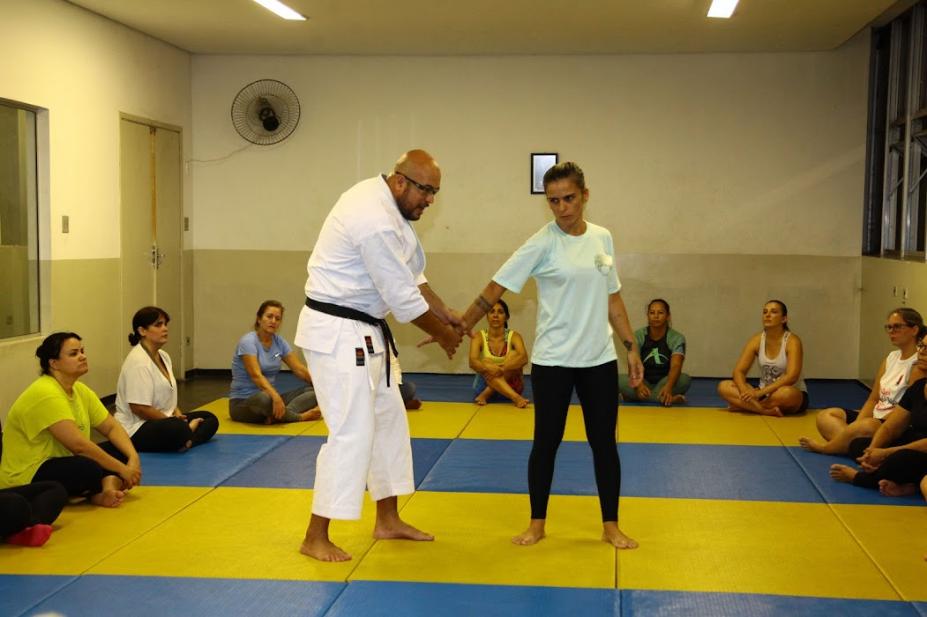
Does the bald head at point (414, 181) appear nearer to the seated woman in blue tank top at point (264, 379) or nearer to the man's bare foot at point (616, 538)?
the man's bare foot at point (616, 538)

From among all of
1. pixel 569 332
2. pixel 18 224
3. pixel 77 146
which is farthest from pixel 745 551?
pixel 77 146

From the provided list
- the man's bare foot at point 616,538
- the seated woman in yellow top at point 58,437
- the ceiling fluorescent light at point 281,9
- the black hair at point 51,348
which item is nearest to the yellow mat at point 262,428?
the seated woman in yellow top at point 58,437

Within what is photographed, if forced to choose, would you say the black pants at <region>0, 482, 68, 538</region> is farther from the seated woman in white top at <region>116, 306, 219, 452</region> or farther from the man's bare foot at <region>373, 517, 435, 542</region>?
the seated woman in white top at <region>116, 306, 219, 452</region>

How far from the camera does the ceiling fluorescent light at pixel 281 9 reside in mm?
8102

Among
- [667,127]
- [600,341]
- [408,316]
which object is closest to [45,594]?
[408,316]

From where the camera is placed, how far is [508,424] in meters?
7.79

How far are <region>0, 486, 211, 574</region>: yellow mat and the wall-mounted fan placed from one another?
5.47 metres

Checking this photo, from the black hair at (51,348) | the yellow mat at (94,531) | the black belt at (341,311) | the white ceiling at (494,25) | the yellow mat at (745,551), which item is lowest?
the yellow mat at (94,531)

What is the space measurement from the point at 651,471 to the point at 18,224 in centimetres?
469

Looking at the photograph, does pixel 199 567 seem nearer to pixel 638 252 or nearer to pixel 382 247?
pixel 382 247

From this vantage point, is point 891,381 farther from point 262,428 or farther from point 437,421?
point 262,428

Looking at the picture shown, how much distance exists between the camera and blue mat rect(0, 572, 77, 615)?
3.90 meters

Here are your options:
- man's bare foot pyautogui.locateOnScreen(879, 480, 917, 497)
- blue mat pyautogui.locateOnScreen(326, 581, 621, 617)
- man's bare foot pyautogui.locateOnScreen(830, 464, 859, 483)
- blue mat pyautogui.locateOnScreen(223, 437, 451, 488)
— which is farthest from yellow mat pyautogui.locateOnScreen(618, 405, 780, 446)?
blue mat pyautogui.locateOnScreen(326, 581, 621, 617)

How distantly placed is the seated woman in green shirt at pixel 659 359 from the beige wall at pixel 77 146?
4.24 meters
